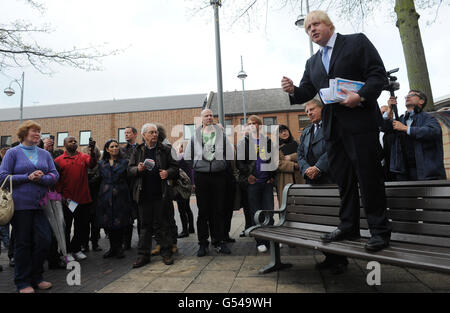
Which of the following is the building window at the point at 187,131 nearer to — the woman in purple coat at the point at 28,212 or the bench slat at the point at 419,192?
the woman in purple coat at the point at 28,212

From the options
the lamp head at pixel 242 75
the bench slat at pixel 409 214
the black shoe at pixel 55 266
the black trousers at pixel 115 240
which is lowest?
the black shoe at pixel 55 266

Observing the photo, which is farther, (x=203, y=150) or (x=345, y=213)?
(x=203, y=150)

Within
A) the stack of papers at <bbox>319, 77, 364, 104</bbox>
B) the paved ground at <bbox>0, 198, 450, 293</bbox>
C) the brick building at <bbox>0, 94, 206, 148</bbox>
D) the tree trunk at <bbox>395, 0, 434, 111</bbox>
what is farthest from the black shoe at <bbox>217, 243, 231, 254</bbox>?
the brick building at <bbox>0, 94, 206, 148</bbox>

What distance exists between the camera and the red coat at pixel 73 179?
474 centimetres

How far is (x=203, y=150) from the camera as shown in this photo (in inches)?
189

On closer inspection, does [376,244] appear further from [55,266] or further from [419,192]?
[55,266]

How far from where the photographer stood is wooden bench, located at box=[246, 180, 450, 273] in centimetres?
215

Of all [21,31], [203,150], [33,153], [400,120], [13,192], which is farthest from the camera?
[21,31]

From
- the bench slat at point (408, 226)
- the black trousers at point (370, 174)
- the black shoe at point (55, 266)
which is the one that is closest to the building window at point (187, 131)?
the black shoe at point (55, 266)

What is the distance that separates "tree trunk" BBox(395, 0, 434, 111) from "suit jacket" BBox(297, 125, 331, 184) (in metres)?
2.68

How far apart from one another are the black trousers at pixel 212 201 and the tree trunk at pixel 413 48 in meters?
3.98
